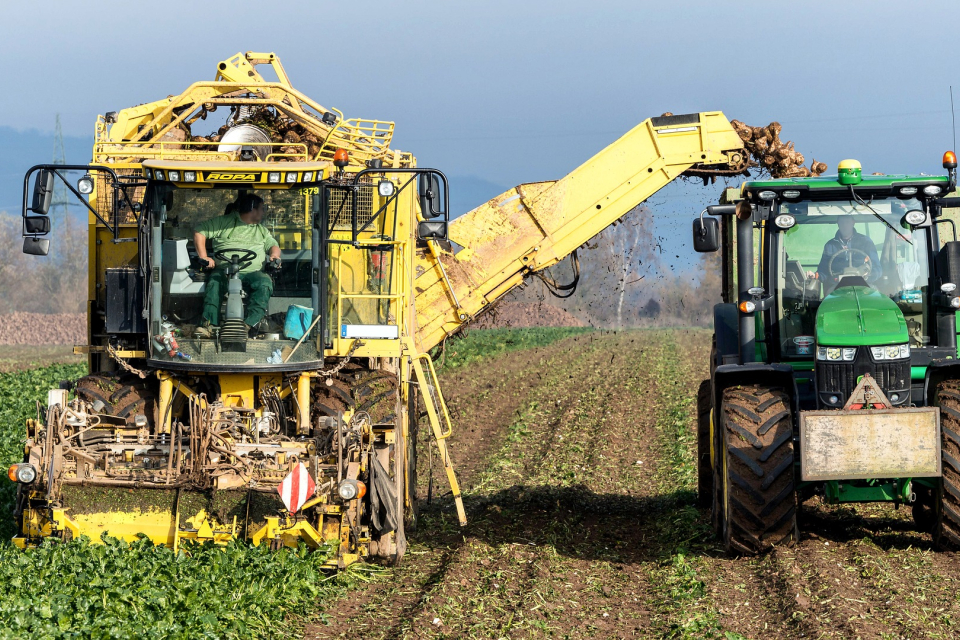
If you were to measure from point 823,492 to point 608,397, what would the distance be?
12768mm

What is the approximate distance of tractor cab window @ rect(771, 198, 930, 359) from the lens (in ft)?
30.0

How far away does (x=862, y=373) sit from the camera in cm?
839

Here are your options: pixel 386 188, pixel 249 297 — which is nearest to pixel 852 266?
pixel 386 188

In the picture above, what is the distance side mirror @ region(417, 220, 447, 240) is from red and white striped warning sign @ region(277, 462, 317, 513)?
2.06m

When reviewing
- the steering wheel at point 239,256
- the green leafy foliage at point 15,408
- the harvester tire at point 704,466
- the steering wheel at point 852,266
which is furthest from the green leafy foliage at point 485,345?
the steering wheel at point 852,266

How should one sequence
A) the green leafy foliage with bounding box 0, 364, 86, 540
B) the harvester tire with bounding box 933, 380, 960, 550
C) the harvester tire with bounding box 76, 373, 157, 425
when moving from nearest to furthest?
the harvester tire with bounding box 933, 380, 960, 550 → the harvester tire with bounding box 76, 373, 157, 425 → the green leafy foliage with bounding box 0, 364, 86, 540

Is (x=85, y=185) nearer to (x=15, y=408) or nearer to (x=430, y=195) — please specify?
(x=430, y=195)

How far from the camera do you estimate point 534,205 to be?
444 inches

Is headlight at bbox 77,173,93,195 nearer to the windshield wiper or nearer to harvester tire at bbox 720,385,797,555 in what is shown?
harvester tire at bbox 720,385,797,555

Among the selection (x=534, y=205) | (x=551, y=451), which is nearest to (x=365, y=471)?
(x=534, y=205)

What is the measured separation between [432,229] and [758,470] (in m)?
3.06

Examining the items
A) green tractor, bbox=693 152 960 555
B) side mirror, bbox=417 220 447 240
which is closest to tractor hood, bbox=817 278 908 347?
green tractor, bbox=693 152 960 555

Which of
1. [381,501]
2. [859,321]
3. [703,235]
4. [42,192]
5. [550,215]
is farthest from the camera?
[550,215]

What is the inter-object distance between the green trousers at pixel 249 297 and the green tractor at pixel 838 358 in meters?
3.43
